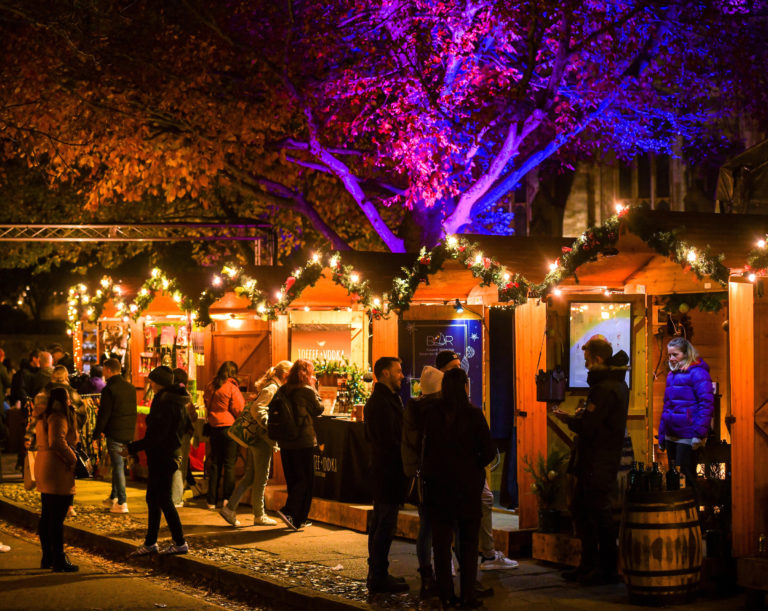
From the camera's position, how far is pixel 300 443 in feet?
37.1

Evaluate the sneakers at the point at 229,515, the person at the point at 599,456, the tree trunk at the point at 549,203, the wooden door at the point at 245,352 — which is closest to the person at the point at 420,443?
the person at the point at 599,456

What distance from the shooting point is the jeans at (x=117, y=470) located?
13297 millimetres

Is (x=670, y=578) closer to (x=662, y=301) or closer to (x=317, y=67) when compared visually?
(x=662, y=301)

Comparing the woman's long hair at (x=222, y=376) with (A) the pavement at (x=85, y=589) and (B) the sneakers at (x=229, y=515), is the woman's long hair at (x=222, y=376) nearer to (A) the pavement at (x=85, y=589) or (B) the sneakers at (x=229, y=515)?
(B) the sneakers at (x=229, y=515)

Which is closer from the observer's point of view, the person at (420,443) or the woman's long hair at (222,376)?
the person at (420,443)

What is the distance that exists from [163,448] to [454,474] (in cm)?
359

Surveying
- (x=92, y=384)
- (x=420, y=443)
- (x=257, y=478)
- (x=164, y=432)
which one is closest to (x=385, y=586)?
(x=420, y=443)

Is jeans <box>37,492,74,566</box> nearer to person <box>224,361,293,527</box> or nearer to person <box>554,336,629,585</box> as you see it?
person <box>224,361,293,527</box>

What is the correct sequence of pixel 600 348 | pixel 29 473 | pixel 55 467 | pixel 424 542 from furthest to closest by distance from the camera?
pixel 29 473 < pixel 55 467 < pixel 600 348 < pixel 424 542

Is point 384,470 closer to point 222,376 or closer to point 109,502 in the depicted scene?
point 222,376

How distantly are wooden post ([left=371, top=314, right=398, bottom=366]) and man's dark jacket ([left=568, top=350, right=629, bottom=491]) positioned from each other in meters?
3.96

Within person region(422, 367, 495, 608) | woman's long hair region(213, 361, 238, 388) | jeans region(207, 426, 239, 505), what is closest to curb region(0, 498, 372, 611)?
person region(422, 367, 495, 608)

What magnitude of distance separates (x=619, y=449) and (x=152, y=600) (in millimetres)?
4129

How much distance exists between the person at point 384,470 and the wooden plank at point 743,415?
2.74m
